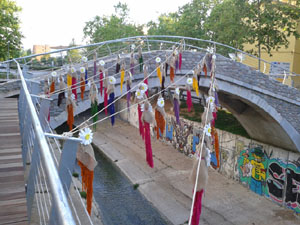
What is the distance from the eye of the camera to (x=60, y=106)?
8.90m

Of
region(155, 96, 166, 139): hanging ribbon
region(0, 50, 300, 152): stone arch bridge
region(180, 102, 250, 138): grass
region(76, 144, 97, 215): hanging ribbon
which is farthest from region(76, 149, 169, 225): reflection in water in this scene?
region(76, 144, 97, 215): hanging ribbon

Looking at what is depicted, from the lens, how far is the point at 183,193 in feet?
42.5

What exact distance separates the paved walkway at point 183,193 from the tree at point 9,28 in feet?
33.7

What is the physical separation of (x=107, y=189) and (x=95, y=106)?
775 cm

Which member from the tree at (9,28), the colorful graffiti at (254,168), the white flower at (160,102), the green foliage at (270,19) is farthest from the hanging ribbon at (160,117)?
the tree at (9,28)

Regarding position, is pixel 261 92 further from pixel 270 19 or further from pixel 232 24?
pixel 232 24

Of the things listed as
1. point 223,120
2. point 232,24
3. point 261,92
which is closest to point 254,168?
point 261,92

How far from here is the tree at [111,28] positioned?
31.3 meters

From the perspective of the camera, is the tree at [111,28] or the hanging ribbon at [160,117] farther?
the tree at [111,28]

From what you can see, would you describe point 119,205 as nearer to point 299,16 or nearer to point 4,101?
point 4,101

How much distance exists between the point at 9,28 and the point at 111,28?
527 inches

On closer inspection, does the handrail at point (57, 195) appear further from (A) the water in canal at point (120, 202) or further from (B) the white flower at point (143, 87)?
(A) the water in canal at point (120, 202)

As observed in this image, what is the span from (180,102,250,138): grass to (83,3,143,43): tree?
15301mm

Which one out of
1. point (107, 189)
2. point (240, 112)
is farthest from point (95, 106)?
point (240, 112)
